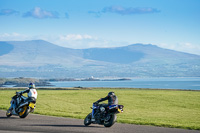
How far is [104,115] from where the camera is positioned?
869 inches

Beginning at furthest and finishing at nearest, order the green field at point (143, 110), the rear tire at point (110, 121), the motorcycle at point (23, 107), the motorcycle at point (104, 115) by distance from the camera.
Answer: the green field at point (143, 110)
the motorcycle at point (23, 107)
the rear tire at point (110, 121)
the motorcycle at point (104, 115)

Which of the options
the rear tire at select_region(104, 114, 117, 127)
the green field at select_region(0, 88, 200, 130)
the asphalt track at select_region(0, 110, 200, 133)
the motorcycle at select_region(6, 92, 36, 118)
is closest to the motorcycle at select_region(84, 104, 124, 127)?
the rear tire at select_region(104, 114, 117, 127)

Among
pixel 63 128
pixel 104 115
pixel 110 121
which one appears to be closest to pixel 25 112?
pixel 63 128

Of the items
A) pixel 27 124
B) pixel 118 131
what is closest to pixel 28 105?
pixel 27 124

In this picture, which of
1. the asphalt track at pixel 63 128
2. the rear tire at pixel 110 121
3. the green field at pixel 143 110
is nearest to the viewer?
the asphalt track at pixel 63 128

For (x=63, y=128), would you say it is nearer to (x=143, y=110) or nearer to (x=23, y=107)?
(x=23, y=107)

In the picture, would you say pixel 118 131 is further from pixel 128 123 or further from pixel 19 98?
pixel 19 98

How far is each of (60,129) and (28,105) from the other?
544cm

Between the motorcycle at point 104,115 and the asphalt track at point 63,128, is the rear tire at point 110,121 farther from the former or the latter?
the asphalt track at point 63,128

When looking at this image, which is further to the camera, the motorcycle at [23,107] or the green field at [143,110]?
the green field at [143,110]

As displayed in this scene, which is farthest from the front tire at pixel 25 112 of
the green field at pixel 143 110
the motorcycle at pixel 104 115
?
the motorcycle at pixel 104 115

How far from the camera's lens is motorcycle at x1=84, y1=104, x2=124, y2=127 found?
69.6 feet

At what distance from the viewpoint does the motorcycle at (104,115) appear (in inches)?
835

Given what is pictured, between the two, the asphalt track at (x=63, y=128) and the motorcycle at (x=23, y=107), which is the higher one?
the motorcycle at (x=23, y=107)
